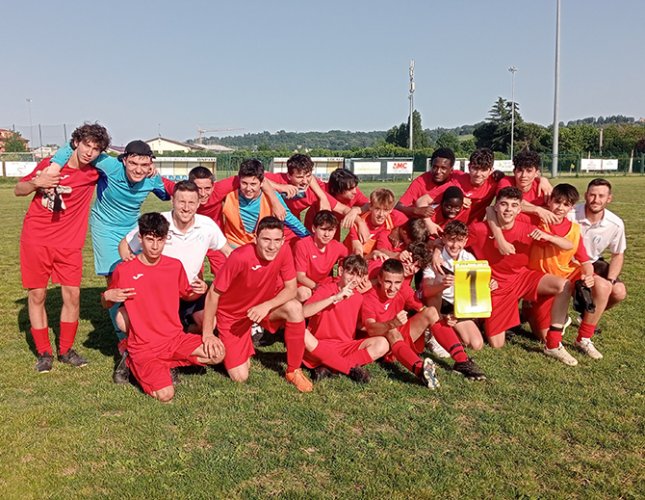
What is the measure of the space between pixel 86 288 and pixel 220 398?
475 cm

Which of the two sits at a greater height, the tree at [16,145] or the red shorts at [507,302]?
the tree at [16,145]

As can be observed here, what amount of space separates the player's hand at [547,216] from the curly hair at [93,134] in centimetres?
400

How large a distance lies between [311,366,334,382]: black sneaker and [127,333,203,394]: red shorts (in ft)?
3.10

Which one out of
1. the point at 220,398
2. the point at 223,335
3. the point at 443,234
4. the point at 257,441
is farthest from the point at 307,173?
the point at 257,441

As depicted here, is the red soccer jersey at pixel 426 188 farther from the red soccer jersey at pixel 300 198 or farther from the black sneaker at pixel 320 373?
the black sneaker at pixel 320 373

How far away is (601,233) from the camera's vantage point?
18.7 ft

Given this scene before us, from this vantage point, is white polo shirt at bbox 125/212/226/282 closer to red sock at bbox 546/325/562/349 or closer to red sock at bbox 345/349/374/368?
red sock at bbox 345/349/374/368

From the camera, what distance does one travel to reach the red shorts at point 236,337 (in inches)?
185

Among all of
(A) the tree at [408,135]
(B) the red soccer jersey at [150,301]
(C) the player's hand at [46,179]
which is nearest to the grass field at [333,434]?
(B) the red soccer jersey at [150,301]

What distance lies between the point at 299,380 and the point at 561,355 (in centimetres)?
243

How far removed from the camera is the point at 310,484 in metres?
3.13

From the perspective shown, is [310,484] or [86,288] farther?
[86,288]

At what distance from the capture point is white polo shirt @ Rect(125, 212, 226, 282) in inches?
193

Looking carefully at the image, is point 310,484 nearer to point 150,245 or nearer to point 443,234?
point 150,245
